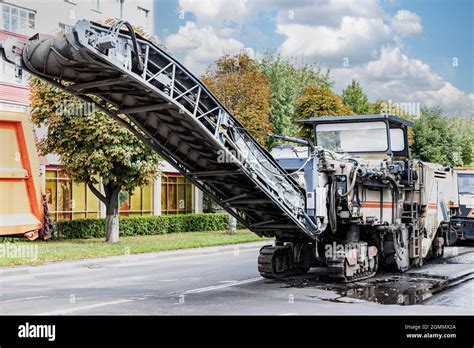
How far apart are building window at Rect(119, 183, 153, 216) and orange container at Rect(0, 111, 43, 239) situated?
675 inches

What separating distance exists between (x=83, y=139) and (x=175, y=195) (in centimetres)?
1440

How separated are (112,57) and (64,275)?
8.57 metres

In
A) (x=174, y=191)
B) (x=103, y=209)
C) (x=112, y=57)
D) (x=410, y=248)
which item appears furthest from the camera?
(x=174, y=191)

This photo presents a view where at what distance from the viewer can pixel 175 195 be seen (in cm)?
3734

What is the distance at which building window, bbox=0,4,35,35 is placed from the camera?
28.5 meters

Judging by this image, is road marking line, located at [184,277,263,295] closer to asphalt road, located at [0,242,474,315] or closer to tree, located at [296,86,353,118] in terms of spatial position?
asphalt road, located at [0,242,474,315]

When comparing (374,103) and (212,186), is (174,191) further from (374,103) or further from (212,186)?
(212,186)

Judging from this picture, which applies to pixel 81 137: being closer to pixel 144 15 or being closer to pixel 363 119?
pixel 144 15

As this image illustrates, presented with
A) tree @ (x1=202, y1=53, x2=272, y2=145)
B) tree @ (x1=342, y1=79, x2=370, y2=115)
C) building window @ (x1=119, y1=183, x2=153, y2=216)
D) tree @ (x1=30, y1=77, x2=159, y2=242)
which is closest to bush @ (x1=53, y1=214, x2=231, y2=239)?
building window @ (x1=119, y1=183, x2=153, y2=216)

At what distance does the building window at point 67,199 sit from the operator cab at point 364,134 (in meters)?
15.6

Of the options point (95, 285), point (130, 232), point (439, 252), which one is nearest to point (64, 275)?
point (95, 285)

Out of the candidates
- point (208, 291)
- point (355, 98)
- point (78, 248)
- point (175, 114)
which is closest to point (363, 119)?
point (208, 291)

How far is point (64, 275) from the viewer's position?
16.6 metres

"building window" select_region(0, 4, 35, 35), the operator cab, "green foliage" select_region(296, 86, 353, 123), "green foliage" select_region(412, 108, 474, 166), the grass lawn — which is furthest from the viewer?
"green foliage" select_region(412, 108, 474, 166)
